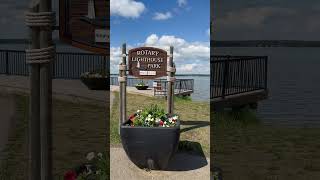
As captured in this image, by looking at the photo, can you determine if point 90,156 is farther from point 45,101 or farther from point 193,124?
point 193,124

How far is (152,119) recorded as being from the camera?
490 cm

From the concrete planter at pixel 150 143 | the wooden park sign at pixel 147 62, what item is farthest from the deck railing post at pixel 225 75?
the concrete planter at pixel 150 143

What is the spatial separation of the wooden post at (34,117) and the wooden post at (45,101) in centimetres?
3

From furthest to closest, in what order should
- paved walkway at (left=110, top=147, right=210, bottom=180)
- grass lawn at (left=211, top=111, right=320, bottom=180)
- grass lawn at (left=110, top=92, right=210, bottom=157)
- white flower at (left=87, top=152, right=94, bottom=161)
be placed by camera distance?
grass lawn at (left=110, top=92, right=210, bottom=157)
grass lawn at (left=211, top=111, right=320, bottom=180)
paved walkway at (left=110, top=147, right=210, bottom=180)
white flower at (left=87, top=152, right=94, bottom=161)

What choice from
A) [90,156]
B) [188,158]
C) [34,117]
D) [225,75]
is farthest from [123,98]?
[34,117]

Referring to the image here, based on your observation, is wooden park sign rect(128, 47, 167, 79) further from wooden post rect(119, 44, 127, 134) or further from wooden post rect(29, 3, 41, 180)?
wooden post rect(29, 3, 41, 180)

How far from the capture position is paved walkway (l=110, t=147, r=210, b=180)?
4875mm

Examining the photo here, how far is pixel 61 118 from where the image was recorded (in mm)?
5492

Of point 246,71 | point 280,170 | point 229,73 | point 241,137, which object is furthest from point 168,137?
point 246,71

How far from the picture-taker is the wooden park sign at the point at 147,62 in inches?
200

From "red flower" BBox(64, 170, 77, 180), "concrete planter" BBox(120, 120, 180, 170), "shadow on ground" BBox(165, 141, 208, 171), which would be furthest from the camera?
"shadow on ground" BBox(165, 141, 208, 171)

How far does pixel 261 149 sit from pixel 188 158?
4.26ft

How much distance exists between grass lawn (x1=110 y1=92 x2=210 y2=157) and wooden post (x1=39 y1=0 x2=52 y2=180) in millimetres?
3514

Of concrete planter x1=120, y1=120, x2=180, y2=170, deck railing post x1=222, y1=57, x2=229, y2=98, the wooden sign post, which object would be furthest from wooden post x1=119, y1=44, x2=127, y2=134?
deck railing post x1=222, y1=57, x2=229, y2=98
